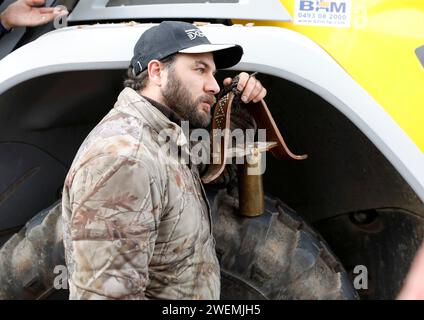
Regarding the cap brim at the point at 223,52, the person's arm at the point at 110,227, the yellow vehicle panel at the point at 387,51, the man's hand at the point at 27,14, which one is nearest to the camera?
the person's arm at the point at 110,227

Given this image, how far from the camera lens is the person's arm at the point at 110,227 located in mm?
1903

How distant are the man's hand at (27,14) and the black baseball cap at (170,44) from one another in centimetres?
66

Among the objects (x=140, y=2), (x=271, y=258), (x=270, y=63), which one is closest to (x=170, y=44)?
(x=270, y=63)

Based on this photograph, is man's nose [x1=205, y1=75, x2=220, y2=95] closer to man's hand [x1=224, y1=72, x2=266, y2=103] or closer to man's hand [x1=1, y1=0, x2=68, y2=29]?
man's hand [x1=224, y1=72, x2=266, y2=103]

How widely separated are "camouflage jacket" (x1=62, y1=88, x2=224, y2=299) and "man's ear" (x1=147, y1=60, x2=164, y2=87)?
8 cm

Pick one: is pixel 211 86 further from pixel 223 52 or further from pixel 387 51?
pixel 387 51

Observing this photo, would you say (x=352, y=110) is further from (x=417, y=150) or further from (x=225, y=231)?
(x=225, y=231)

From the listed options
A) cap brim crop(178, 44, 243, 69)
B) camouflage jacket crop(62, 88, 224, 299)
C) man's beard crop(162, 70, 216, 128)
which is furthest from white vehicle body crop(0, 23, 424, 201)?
camouflage jacket crop(62, 88, 224, 299)

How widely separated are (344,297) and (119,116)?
976 millimetres

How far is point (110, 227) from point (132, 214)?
0.06 meters

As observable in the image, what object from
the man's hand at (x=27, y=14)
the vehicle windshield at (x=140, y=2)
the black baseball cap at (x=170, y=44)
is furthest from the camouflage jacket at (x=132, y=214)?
the man's hand at (x=27, y=14)

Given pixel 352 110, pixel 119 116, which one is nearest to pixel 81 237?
pixel 119 116

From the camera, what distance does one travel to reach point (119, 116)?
208 centimetres

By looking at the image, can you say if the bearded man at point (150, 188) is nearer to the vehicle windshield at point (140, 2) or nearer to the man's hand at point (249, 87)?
the man's hand at point (249, 87)
